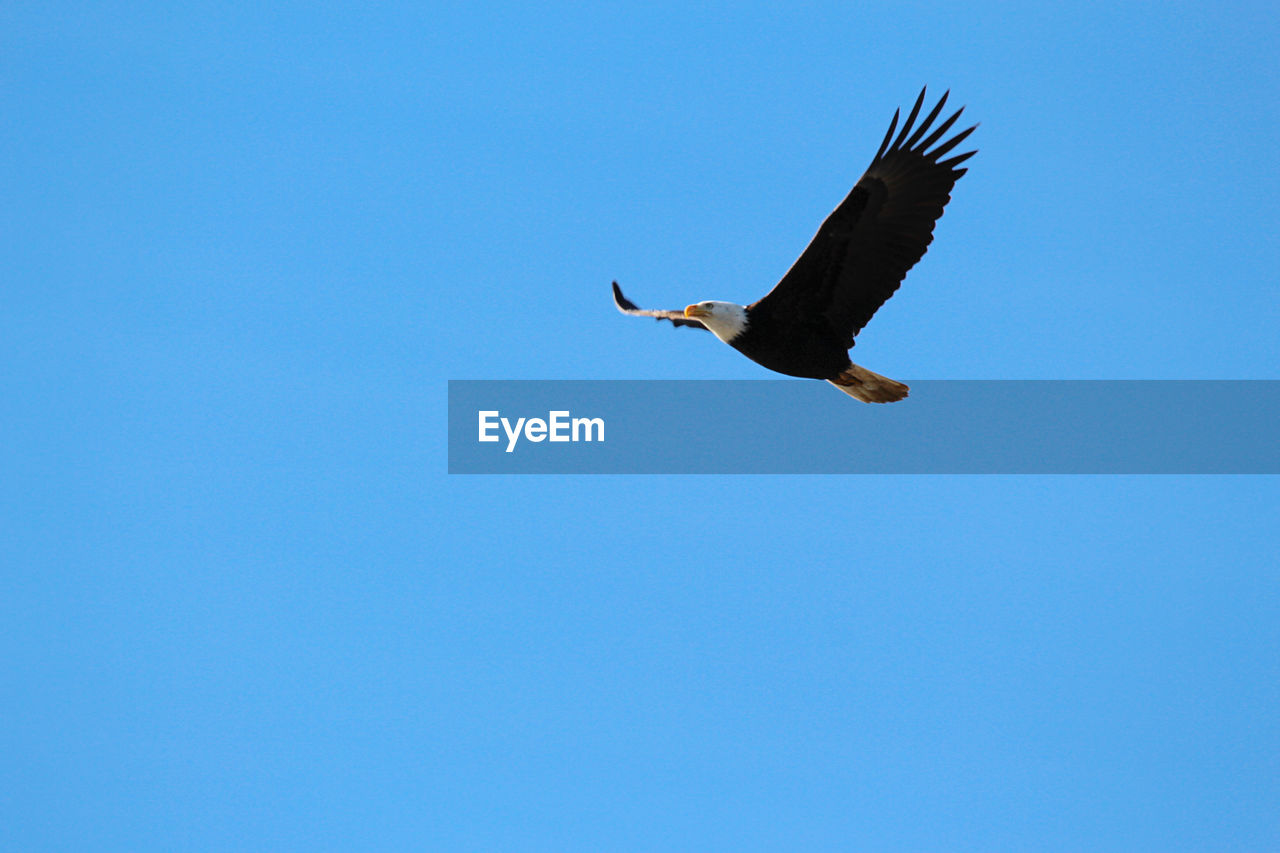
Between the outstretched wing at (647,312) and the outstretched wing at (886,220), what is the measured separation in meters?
0.99

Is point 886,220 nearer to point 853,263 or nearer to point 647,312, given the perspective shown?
point 853,263

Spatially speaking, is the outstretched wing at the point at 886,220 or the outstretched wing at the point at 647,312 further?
the outstretched wing at the point at 647,312

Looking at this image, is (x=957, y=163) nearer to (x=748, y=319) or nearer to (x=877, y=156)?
(x=877, y=156)

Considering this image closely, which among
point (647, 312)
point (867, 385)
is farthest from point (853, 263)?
point (647, 312)

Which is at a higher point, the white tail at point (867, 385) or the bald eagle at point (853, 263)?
the bald eagle at point (853, 263)

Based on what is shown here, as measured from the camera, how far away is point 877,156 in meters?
13.1

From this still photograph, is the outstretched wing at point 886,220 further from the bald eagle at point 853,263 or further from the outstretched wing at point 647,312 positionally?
the outstretched wing at point 647,312

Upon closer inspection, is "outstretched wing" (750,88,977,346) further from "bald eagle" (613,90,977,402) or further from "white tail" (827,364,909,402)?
"white tail" (827,364,909,402)

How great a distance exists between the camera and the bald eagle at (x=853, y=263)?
13.1 meters

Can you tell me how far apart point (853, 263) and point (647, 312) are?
79.3 inches

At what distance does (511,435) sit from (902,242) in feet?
17.7

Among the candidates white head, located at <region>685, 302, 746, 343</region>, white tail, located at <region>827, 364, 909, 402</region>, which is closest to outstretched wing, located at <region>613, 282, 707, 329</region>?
white head, located at <region>685, 302, 746, 343</region>

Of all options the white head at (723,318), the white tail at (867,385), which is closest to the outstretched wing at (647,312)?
the white head at (723,318)

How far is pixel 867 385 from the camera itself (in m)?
14.1
